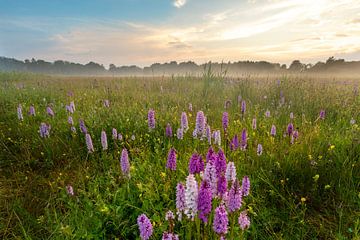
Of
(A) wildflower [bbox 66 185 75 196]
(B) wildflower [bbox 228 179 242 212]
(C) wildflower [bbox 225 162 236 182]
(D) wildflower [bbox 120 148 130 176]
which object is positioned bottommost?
(A) wildflower [bbox 66 185 75 196]

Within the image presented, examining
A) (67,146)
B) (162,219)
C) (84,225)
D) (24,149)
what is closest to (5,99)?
(24,149)

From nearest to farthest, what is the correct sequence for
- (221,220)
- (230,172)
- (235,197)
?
(221,220) → (235,197) → (230,172)

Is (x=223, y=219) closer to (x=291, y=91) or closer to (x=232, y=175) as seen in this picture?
(x=232, y=175)

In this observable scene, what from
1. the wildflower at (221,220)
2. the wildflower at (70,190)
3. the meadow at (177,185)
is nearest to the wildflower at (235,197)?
the meadow at (177,185)

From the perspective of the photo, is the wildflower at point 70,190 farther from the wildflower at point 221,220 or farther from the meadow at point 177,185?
the wildflower at point 221,220

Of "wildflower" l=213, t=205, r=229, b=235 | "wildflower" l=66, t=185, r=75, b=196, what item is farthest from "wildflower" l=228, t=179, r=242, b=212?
"wildflower" l=66, t=185, r=75, b=196

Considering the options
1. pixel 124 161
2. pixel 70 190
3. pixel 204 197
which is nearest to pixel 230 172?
pixel 204 197

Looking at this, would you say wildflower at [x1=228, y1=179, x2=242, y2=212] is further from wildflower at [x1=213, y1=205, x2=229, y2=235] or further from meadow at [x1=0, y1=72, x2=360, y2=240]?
wildflower at [x1=213, y1=205, x2=229, y2=235]

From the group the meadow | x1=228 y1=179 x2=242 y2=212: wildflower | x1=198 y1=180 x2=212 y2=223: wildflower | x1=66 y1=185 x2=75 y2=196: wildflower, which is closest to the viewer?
x1=198 y1=180 x2=212 y2=223: wildflower

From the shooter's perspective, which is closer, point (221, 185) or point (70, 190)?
point (221, 185)

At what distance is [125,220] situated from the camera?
2.17 metres

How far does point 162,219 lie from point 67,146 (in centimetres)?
235

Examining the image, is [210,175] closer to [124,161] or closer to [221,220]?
[221,220]

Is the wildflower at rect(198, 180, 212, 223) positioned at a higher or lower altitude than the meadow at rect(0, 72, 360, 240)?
higher
